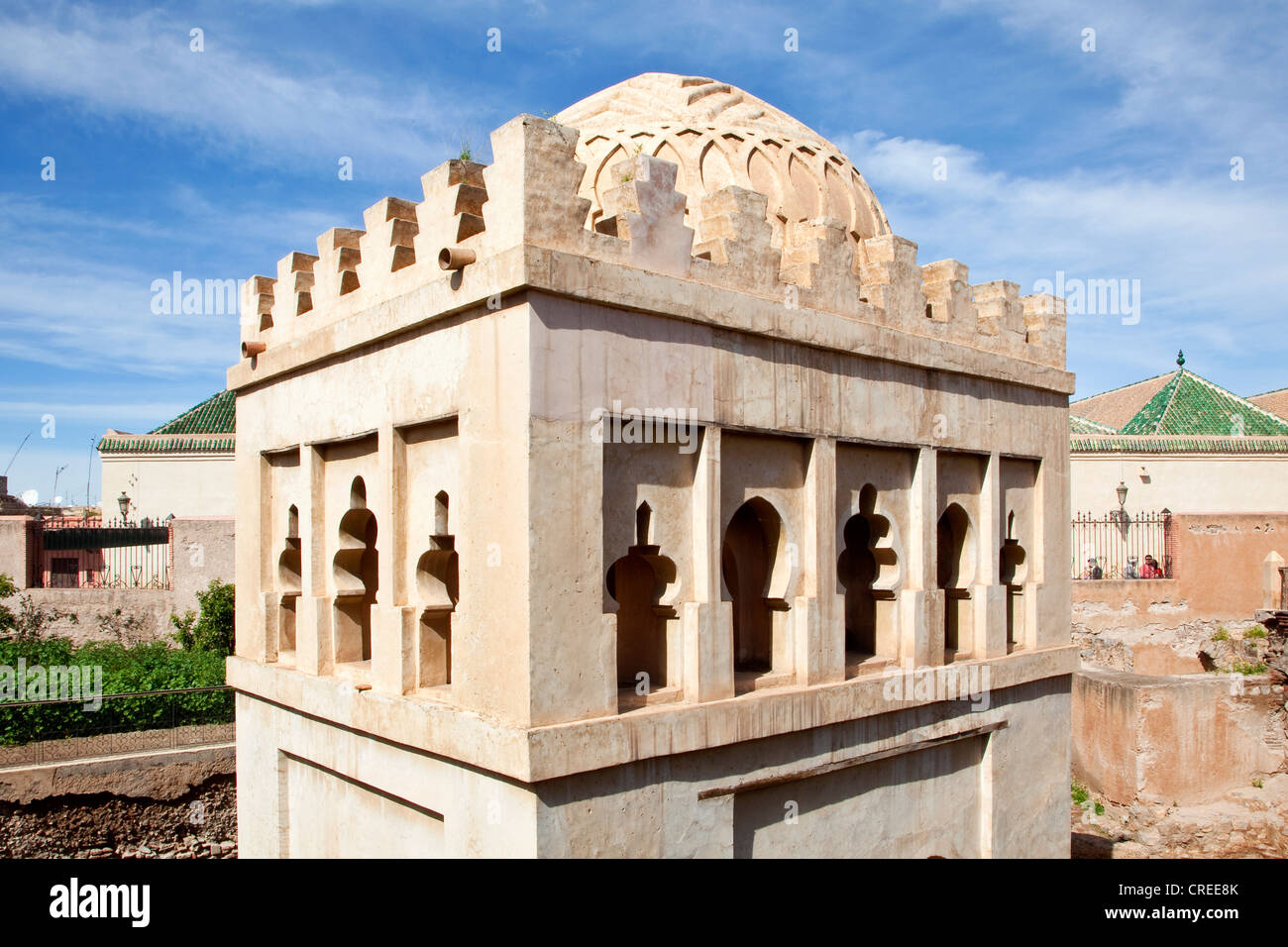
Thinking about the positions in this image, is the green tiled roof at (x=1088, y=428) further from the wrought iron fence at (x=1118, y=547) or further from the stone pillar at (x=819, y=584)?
the stone pillar at (x=819, y=584)

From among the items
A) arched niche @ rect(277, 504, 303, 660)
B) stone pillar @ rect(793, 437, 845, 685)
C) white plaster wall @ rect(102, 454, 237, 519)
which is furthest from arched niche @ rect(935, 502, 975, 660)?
white plaster wall @ rect(102, 454, 237, 519)

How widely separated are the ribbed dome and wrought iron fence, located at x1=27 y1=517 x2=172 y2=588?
48.7 feet

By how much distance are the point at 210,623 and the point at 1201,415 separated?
26582 millimetres

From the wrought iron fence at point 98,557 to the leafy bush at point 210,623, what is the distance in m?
1.23

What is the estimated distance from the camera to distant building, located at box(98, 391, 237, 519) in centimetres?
2620

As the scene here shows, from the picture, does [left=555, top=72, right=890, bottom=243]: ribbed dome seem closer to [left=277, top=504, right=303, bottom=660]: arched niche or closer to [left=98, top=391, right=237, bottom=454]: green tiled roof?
[left=277, top=504, right=303, bottom=660]: arched niche

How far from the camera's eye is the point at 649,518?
5242mm

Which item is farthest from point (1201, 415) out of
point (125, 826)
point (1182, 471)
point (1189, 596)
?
point (125, 826)

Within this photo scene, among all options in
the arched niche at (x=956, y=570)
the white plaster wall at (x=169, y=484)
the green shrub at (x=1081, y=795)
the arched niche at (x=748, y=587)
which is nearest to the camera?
the arched niche at (x=748, y=587)

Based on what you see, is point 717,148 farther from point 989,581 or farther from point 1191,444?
point 1191,444

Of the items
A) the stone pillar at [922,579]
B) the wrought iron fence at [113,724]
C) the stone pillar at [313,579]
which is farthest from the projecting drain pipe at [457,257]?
the wrought iron fence at [113,724]

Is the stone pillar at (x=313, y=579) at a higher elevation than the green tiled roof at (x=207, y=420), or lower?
lower

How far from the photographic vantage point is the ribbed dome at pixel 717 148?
21.9 feet
